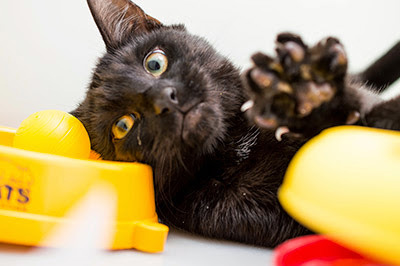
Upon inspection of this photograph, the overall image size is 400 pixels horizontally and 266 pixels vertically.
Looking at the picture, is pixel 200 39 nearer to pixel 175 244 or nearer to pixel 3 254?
pixel 175 244

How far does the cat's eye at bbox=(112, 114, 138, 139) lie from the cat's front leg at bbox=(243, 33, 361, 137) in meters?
0.46

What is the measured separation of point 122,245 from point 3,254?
0.26m

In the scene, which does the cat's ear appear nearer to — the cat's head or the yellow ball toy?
the cat's head

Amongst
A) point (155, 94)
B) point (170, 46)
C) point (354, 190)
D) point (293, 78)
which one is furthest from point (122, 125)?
point (354, 190)

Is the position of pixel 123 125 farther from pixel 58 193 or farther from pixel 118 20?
pixel 118 20

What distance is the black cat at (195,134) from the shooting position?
42.3 inches

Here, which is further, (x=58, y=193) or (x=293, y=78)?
(x=58, y=193)

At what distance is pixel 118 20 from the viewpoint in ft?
4.74

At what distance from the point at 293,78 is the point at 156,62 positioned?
0.58 meters

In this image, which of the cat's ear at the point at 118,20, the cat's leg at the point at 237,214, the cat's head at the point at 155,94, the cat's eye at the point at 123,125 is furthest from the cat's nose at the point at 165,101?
the cat's ear at the point at 118,20

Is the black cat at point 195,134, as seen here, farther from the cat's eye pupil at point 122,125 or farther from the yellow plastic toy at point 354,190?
the yellow plastic toy at point 354,190

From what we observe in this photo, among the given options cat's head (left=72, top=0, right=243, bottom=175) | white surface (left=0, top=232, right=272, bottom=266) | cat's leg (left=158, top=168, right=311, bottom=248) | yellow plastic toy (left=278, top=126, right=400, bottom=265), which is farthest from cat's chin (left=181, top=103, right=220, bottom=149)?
yellow plastic toy (left=278, top=126, right=400, bottom=265)

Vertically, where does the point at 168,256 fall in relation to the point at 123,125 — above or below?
below

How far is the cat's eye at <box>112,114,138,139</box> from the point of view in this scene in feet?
3.83
